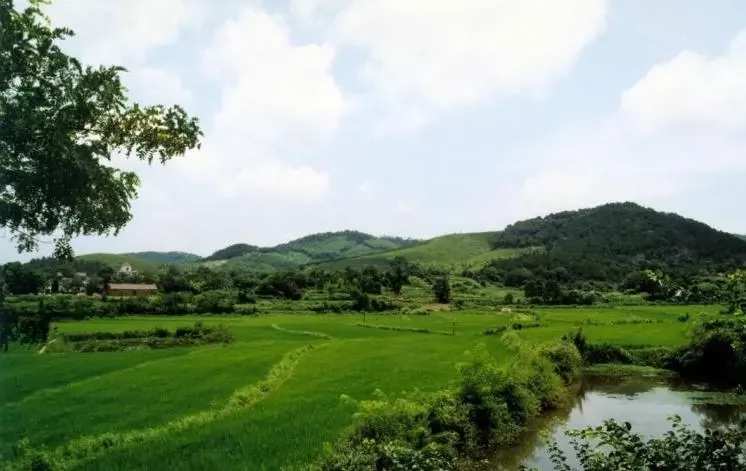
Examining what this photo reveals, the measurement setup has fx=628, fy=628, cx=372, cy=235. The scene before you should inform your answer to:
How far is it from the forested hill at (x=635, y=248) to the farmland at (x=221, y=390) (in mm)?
94925

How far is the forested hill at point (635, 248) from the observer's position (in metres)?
146

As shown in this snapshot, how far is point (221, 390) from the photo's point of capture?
26.1 meters

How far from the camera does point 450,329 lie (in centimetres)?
6081

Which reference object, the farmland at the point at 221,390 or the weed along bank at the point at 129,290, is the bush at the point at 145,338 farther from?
the weed along bank at the point at 129,290

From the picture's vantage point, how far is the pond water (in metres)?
24.4

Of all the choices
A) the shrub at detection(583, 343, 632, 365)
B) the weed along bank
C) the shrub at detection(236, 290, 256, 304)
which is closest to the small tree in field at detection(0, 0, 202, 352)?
the shrub at detection(583, 343, 632, 365)

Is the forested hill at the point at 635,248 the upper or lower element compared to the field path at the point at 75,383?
upper

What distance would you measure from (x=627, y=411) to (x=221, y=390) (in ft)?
69.6

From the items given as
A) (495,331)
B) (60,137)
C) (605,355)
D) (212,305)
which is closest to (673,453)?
(60,137)

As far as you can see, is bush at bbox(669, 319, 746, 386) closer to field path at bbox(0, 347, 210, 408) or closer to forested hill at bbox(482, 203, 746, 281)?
field path at bbox(0, 347, 210, 408)

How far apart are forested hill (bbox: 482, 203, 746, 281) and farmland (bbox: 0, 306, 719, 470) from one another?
311ft

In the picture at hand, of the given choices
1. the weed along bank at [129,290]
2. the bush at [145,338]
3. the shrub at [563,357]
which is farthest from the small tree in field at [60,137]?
the weed along bank at [129,290]

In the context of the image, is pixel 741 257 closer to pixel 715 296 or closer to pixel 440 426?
pixel 440 426

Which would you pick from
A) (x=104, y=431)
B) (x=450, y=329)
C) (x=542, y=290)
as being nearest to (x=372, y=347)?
(x=450, y=329)
